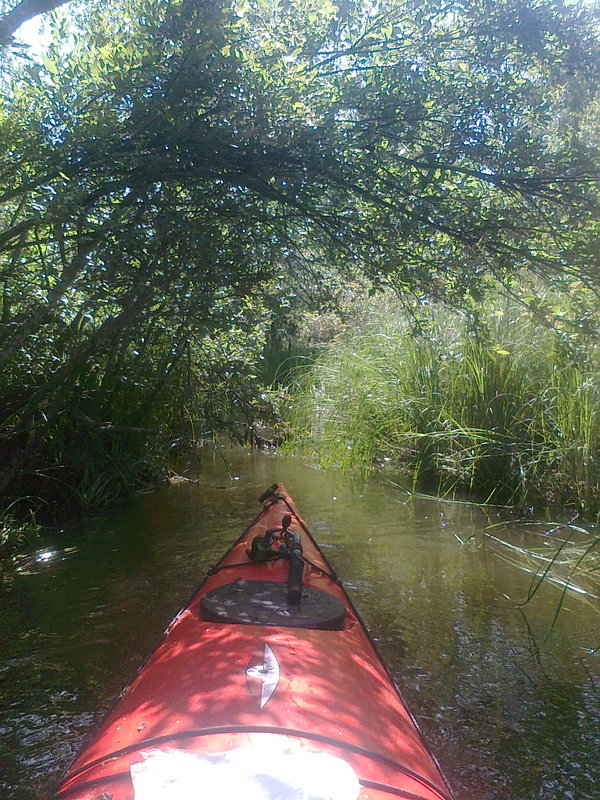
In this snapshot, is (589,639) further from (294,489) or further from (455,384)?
(294,489)

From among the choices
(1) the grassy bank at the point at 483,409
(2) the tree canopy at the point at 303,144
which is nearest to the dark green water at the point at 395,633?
(1) the grassy bank at the point at 483,409

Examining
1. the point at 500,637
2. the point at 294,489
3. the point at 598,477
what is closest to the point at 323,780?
the point at 500,637

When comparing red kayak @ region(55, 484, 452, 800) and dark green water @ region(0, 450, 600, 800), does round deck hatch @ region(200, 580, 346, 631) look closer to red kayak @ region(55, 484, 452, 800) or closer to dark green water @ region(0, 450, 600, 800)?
red kayak @ region(55, 484, 452, 800)

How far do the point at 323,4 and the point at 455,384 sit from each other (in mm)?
3769

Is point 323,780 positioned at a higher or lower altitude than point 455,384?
lower

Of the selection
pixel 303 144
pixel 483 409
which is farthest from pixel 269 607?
pixel 483 409

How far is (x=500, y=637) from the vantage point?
3.39 meters

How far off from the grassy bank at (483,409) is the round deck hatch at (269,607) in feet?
7.07

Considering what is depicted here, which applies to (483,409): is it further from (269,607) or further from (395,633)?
(269,607)

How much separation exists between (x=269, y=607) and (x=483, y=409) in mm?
3956

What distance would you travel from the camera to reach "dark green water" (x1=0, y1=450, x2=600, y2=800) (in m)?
2.44

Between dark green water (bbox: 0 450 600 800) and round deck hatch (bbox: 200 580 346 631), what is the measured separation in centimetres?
60

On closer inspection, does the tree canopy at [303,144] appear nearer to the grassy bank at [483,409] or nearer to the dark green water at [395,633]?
the grassy bank at [483,409]

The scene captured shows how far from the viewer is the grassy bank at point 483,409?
16.7 ft
